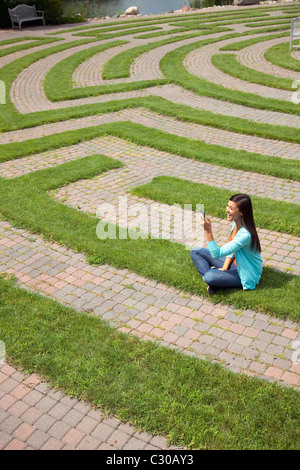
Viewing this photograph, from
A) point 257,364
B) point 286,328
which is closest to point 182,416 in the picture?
point 257,364

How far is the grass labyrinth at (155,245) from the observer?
4410mm

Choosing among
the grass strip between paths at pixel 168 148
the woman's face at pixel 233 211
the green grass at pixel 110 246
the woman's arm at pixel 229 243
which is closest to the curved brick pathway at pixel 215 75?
the grass strip between paths at pixel 168 148

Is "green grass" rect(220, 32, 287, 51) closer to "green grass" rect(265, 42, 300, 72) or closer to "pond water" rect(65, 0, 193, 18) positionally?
"green grass" rect(265, 42, 300, 72)

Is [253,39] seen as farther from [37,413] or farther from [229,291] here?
[37,413]

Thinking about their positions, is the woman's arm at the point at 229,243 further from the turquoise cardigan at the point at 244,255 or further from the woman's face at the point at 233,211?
the woman's face at the point at 233,211

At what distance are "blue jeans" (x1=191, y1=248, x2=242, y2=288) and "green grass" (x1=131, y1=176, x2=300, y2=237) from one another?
164cm

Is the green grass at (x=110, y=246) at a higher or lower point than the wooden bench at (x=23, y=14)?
lower

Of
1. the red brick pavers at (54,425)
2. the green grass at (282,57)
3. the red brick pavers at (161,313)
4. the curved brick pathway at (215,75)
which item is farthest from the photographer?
the green grass at (282,57)

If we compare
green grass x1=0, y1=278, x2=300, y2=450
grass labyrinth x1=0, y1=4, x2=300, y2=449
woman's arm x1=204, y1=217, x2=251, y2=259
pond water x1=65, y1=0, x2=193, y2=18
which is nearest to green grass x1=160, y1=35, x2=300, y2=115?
grass labyrinth x1=0, y1=4, x2=300, y2=449

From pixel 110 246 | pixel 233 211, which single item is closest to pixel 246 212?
pixel 233 211

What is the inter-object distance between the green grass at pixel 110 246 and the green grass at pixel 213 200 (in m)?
1.18

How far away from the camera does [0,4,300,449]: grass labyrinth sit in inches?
174

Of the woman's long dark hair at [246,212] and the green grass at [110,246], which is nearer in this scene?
the woman's long dark hair at [246,212]
